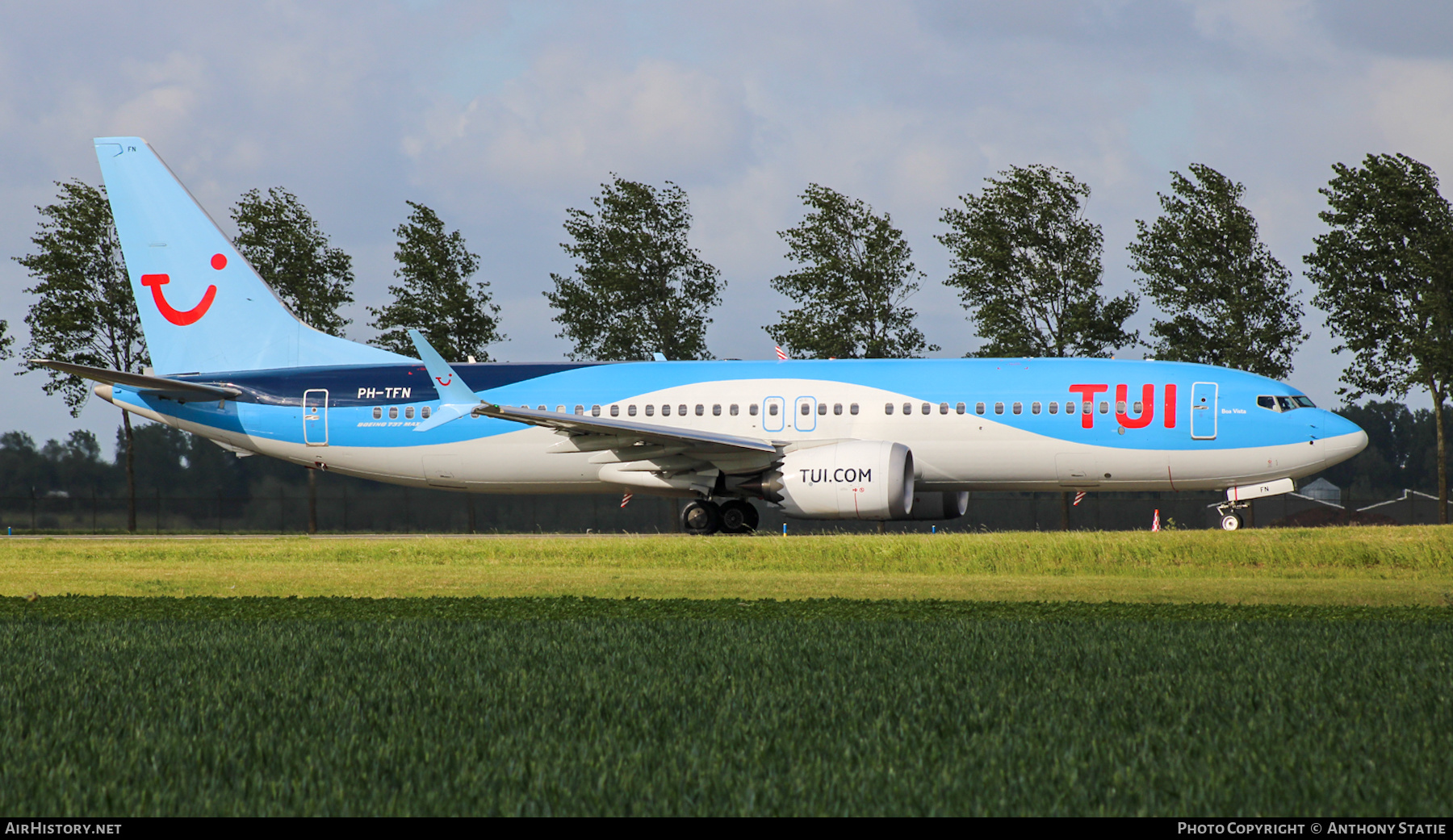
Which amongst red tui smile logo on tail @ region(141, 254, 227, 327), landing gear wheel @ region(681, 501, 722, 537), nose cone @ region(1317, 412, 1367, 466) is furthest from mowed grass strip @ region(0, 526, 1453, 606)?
red tui smile logo on tail @ region(141, 254, 227, 327)

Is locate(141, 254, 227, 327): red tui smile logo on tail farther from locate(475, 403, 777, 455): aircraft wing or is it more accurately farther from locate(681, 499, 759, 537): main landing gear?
locate(681, 499, 759, 537): main landing gear

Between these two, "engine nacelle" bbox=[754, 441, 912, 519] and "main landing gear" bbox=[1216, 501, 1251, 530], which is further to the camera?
"main landing gear" bbox=[1216, 501, 1251, 530]

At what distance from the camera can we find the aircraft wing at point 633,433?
62.0ft

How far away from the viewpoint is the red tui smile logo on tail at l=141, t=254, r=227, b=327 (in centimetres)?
2312

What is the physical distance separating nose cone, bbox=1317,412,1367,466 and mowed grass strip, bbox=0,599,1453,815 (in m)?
12.3

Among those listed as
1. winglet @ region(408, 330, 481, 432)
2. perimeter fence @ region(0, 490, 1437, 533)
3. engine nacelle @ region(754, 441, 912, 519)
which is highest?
winglet @ region(408, 330, 481, 432)

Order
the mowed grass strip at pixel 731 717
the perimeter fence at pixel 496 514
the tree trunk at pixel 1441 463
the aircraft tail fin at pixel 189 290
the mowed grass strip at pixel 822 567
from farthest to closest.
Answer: the perimeter fence at pixel 496 514 → the tree trunk at pixel 1441 463 → the aircraft tail fin at pixel 189 290 → the mowed grass strip at pixel 822 567 → the mowed grass strip at pixel 731 717

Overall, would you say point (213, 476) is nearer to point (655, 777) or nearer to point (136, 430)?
point (136, 430)

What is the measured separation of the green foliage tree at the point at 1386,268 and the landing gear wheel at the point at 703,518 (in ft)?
57.4

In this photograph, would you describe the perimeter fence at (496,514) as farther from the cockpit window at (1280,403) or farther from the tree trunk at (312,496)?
the cockpit window at (1280,403)

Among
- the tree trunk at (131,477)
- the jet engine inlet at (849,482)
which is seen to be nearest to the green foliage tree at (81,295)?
the tree trunk at (131,477)

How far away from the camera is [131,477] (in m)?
31.9

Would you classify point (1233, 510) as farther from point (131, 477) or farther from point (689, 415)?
point (131, 477)

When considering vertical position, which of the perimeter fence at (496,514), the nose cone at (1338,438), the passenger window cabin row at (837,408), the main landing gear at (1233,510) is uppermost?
the passenger window cabin row at (837,408)
